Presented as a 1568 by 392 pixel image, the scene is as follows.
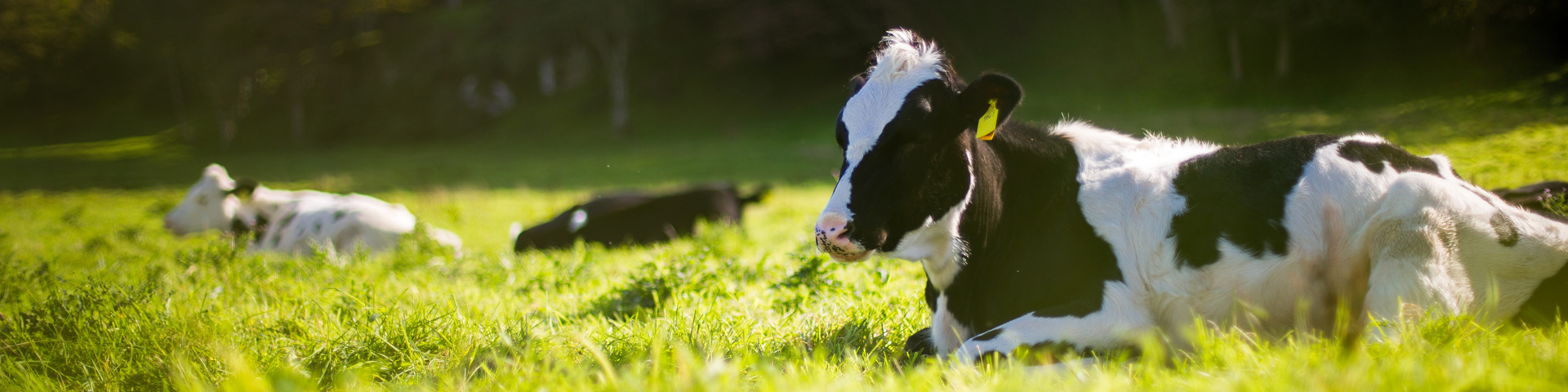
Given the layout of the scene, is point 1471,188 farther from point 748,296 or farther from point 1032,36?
point 1032,36

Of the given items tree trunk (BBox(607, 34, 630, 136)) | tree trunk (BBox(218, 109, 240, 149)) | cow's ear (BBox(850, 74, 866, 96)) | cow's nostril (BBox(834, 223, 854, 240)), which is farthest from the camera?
tree trunk (BBox(218, 109, 240, 149))

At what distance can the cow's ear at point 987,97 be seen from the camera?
9.46ft

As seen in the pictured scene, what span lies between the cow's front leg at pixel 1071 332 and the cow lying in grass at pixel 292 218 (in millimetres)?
5314

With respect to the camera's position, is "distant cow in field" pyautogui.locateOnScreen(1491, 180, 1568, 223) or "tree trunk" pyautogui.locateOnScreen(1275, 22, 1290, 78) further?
"tree trunk" pyautogui.locateOnScreen(1275, 22, 1290, 78)

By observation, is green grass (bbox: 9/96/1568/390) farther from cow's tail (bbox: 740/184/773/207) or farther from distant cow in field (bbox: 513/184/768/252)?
cow's tail (bbox: 740/184/773/207)

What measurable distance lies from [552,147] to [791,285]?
26.5 metres

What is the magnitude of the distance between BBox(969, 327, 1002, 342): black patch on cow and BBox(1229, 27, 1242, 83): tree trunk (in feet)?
40.5

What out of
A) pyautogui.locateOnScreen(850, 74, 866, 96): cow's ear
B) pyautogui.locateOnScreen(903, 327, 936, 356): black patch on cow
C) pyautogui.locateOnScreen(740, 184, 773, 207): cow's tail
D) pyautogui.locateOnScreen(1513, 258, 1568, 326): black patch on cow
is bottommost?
pyautogui.locateOnScreen(740, 184, 773, 207): cow's tail

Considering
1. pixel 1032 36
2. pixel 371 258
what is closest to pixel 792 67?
pixel 1032 36

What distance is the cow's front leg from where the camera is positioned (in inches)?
105

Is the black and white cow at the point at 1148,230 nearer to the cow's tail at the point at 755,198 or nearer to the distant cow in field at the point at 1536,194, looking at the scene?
the distant cow in field at the point at 1536,194

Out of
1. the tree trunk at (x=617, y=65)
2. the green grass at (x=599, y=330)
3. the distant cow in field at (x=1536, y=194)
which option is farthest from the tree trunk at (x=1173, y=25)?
the tree trunk at (x=617, y=65)


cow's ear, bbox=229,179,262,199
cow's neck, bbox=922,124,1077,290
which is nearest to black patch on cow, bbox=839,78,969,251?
cow's neck, bbox=922,124,1077,290

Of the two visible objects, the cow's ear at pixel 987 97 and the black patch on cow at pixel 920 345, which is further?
the black patch on cow at pixel 920 345
